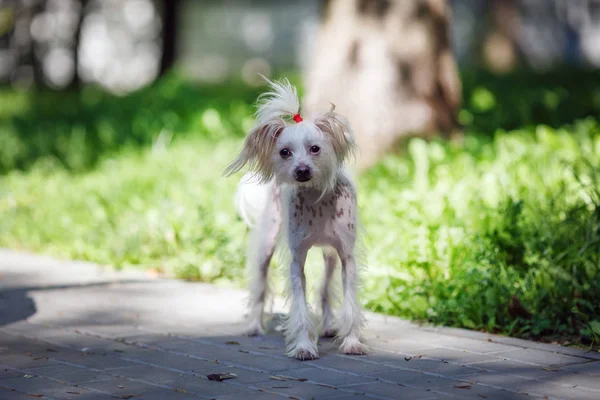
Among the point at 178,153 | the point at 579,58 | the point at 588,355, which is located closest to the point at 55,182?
the point at 178,153

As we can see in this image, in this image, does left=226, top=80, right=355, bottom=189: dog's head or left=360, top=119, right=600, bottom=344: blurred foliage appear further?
left=360, top=119, right=600, bottom=344: blurred foliage

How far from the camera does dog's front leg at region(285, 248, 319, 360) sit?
495 cm

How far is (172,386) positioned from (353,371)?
3.03ft

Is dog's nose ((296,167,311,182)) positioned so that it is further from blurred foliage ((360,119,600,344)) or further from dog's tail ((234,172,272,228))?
blurred foliage ((360,119,600,344))

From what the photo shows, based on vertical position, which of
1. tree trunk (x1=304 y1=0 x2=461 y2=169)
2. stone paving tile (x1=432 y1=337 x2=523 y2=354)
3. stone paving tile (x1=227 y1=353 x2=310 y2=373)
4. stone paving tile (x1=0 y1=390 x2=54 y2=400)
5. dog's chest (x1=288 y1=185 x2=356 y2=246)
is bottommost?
stone paving tile (x1=0 y1=390 x2=54 y2=400)

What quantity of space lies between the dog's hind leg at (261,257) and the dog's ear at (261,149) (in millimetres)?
525

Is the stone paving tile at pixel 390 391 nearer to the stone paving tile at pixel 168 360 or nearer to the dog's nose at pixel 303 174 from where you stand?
the stone paving tile at pixel 168 360

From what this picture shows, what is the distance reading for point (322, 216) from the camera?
5098 mm

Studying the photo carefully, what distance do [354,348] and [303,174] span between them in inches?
39.9

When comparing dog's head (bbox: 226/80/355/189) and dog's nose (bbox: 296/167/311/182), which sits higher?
dog's head (bbox: 226/80/355/189)

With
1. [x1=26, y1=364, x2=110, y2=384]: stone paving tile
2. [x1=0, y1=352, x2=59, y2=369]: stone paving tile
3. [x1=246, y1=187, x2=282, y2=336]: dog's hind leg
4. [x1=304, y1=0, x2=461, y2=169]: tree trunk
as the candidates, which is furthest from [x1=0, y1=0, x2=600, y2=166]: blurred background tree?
[x1=26, y1=364, x2=110, y2=384]: stone paving tile

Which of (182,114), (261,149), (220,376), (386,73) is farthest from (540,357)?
(182,114)

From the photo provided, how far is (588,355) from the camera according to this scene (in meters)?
4.89

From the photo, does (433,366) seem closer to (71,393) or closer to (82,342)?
(71,393)
